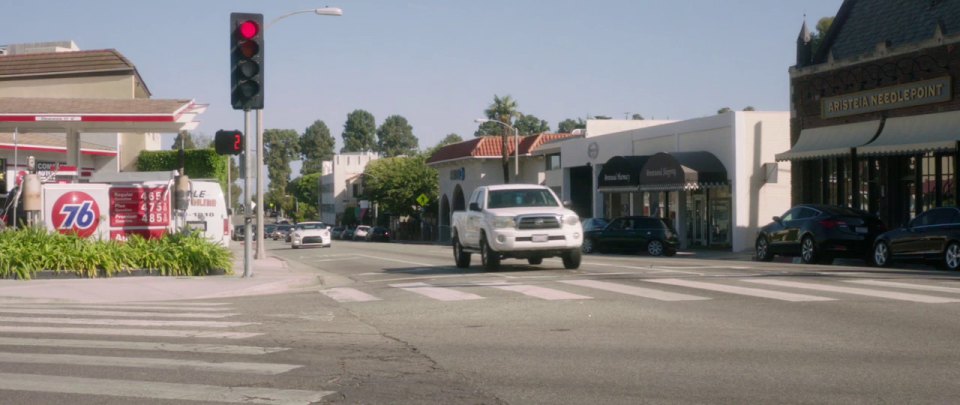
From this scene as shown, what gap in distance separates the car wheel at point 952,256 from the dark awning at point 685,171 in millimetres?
18734

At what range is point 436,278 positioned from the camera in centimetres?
1956

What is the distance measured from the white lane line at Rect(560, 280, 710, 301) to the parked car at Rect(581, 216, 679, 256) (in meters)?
18.9

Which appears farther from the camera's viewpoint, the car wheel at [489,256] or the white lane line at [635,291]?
the car wheel at [489,256]

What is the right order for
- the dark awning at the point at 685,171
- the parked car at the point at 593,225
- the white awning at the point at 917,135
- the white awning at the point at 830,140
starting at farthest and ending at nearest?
1. the dark awning at the point at 685,171
2. the parked car at the point at 593,225
3. the white awning at the point at 830,140
4. the white awning at the point at 917,135

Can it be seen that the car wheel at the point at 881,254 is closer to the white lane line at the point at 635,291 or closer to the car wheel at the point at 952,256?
the car wheel at the point at 952,256

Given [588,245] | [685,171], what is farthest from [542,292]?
[685,171]

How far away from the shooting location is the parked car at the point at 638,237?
3559cm

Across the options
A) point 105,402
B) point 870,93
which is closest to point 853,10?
point 870,93

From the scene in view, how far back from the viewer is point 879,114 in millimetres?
33344

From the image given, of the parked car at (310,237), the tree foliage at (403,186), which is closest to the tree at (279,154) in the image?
the tree foliage at (403,186)

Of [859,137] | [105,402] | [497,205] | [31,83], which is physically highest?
[31,83]

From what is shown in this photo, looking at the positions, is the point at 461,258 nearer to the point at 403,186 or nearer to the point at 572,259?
the point at 572,259

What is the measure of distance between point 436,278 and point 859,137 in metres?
19.6

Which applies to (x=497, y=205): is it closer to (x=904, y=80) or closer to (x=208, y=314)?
(x=208, y=314)
